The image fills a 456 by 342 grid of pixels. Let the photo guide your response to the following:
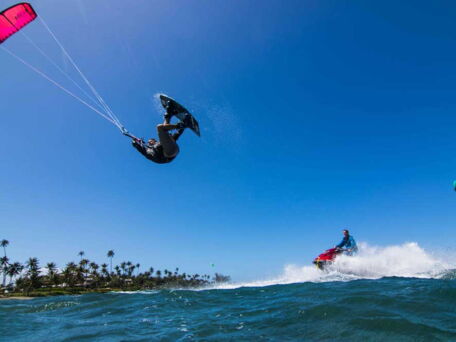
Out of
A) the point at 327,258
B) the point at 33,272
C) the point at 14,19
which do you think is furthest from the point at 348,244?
the point at 33,272

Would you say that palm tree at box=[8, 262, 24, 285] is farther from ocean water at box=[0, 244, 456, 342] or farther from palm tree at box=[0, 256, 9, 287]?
ocean water at box=[0, 244, 456, 342]

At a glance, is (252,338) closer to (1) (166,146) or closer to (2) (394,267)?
(1) (166,146)

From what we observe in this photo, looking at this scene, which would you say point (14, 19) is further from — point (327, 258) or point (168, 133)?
point (327, 258)

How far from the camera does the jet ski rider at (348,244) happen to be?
78.0 feet

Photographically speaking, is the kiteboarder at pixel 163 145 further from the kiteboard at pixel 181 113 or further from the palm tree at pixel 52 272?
the palm tree at pixel 52 272

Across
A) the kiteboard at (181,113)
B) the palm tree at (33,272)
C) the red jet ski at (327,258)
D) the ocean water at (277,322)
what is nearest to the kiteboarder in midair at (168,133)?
the kiteboard at (181,113)

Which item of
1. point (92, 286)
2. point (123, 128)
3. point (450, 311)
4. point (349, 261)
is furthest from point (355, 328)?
point (92, 286)

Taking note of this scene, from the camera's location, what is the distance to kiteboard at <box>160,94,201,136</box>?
842 cm

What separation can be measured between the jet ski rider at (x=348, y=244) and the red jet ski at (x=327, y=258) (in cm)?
43

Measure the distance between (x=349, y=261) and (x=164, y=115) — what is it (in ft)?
71.2

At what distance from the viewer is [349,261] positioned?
23.1m

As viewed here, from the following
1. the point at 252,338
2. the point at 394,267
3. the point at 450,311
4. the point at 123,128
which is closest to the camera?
the point at 252,338

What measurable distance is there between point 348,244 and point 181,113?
2171cm

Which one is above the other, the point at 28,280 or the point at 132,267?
the point at 132,267
